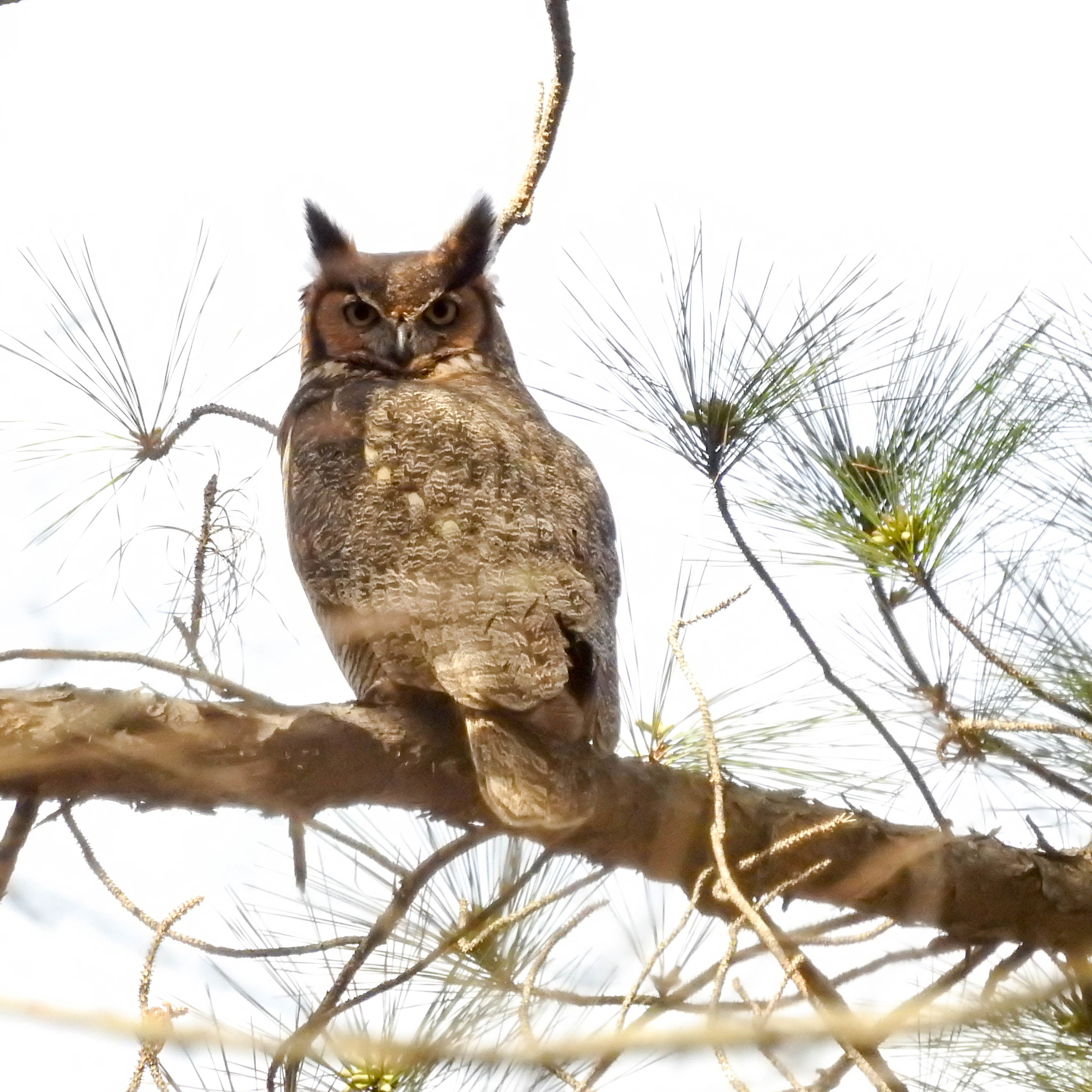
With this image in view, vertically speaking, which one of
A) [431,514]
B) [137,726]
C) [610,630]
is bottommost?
[137,726]

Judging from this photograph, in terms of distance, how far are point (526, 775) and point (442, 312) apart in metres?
2.01

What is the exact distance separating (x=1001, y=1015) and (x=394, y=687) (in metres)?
1.44

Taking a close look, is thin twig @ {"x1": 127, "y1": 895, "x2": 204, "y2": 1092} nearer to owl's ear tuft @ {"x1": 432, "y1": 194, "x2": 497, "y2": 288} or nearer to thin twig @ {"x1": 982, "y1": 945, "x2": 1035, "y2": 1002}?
thin twig @ {"x1": 982, "y1": 945, "x2": 1035, "y2": 1002}

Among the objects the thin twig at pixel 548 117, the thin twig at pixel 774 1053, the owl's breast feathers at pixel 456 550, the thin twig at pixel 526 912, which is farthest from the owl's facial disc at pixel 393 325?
the thin twig at pixel 774 1053

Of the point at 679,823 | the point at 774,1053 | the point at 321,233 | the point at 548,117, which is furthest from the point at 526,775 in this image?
the point at 321,233

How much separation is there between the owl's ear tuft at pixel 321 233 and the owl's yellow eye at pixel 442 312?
0.55 m

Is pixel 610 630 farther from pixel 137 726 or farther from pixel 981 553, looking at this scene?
pixel 137 726

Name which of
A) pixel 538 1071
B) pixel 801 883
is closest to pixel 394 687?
pixel 801 883

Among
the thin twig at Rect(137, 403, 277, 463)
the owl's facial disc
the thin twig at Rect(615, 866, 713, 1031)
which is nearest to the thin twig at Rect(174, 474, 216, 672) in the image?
the thin twig at Rect(137, 403, 277, 463)

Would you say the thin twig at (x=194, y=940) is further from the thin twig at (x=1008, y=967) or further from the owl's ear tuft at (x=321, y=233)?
the owl's ear tuft at (x=321, y=233)

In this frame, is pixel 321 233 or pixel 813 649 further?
pixel 321 233

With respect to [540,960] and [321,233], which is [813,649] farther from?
[321,233]

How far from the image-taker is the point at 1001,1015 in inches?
45.9

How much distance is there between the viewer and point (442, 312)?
384 cm
